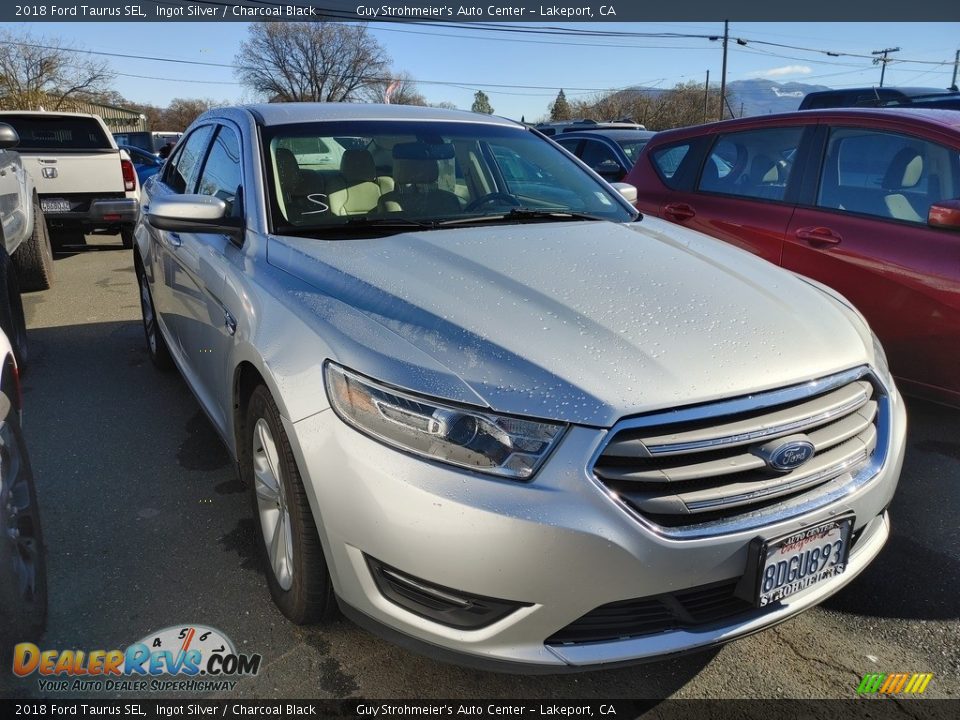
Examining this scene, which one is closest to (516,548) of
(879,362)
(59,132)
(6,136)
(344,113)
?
(879,362)

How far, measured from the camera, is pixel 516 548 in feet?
5.37

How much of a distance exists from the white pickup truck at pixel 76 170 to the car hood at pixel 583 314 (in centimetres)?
705

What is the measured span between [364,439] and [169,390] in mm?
3101

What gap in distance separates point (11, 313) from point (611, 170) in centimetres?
569

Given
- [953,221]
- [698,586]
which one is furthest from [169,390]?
[953,221]

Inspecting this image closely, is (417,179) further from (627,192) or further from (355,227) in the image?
(627,192)

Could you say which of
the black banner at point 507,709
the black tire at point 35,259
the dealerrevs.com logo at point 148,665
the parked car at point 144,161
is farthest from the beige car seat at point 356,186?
the parked car at point 144,161

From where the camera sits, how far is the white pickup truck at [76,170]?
8414mm

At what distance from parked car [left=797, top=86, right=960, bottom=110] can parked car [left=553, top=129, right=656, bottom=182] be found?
1.93m

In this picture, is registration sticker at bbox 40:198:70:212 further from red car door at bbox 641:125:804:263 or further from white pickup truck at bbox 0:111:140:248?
red car door at bbox 641:125:804:263

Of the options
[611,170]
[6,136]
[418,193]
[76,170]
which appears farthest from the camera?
[76,170]

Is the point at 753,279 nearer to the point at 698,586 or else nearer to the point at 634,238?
the point at 634,238

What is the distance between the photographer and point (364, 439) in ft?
5.83

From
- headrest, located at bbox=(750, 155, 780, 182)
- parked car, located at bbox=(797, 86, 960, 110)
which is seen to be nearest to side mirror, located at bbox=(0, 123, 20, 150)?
headrest, located at bbox=(750, 155, 780, 182)
